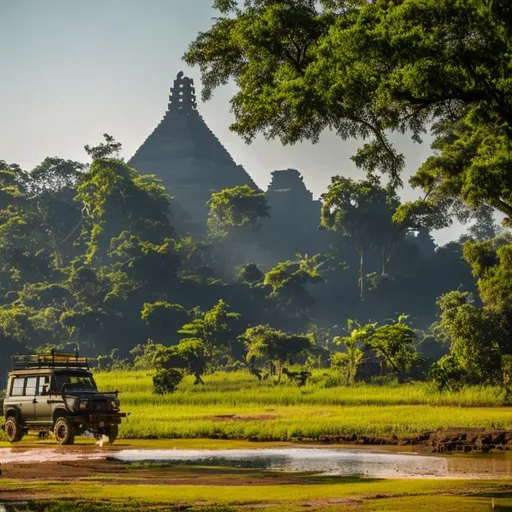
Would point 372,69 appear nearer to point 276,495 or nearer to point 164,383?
point 276,495

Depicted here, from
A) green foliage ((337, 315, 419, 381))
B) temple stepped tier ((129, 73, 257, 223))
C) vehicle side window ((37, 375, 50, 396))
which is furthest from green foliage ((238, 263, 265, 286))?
vehicle side window ((37, 375, 50, 396))

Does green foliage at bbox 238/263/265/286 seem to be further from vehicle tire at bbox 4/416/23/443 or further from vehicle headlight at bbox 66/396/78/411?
vehicle headlight at bbox 66/396/78/411

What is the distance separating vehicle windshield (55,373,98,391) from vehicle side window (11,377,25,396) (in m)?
1.26

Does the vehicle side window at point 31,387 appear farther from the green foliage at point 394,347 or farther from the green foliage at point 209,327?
the green foliage at point 209,327

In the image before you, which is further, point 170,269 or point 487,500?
point 170,269

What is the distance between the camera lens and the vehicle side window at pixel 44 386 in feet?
86.3

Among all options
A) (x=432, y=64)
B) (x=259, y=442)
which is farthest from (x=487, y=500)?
(x=259, y=442)

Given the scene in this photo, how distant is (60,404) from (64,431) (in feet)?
2.15

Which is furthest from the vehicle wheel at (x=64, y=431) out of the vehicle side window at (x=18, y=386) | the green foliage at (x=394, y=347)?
the green foliage at (x=394, y=347)

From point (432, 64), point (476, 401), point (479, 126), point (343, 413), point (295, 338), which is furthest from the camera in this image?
point (295, 338)

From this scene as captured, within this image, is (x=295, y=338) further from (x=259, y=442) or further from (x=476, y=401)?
(x=259, y=442)

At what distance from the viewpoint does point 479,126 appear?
77.6 ft

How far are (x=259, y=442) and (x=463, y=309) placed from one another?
1796cm

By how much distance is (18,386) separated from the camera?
27.2 metres
